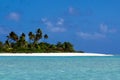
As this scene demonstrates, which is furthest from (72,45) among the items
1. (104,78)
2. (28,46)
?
(104,78)

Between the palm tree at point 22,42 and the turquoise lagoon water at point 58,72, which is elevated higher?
the palm tree at point 22,42

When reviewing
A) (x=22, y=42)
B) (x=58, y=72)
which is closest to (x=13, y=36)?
(x=22, y=42)

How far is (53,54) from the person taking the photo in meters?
90.8

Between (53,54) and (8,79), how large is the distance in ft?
231

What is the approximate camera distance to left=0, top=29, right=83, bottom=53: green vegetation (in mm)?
91875

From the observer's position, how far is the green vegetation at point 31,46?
9188 centimetres

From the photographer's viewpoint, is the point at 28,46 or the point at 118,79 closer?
the point at 118,79

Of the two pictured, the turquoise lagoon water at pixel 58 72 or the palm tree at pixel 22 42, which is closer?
the turquoise lagoon water at pixel 58 72

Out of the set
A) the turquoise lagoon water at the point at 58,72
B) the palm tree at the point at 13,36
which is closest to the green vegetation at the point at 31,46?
the palm tree at the point at 13,36

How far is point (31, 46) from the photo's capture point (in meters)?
97.6

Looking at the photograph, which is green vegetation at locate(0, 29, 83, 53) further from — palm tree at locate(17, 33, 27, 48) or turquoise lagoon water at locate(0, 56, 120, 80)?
turquoise lagoon water at locate(0, 56, 120, 80)

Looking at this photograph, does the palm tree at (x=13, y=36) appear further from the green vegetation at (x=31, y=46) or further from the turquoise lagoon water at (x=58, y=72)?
the turquoise lagoon water at (x=58, y=72)

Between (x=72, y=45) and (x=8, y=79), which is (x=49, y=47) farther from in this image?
(x=8, y=79)

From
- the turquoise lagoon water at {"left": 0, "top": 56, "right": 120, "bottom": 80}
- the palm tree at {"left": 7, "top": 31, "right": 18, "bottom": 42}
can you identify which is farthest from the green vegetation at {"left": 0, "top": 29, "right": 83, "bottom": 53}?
the turquoise lagoon water at {"left": 0, "top": 56, "right": 120, "bottom": 80}
